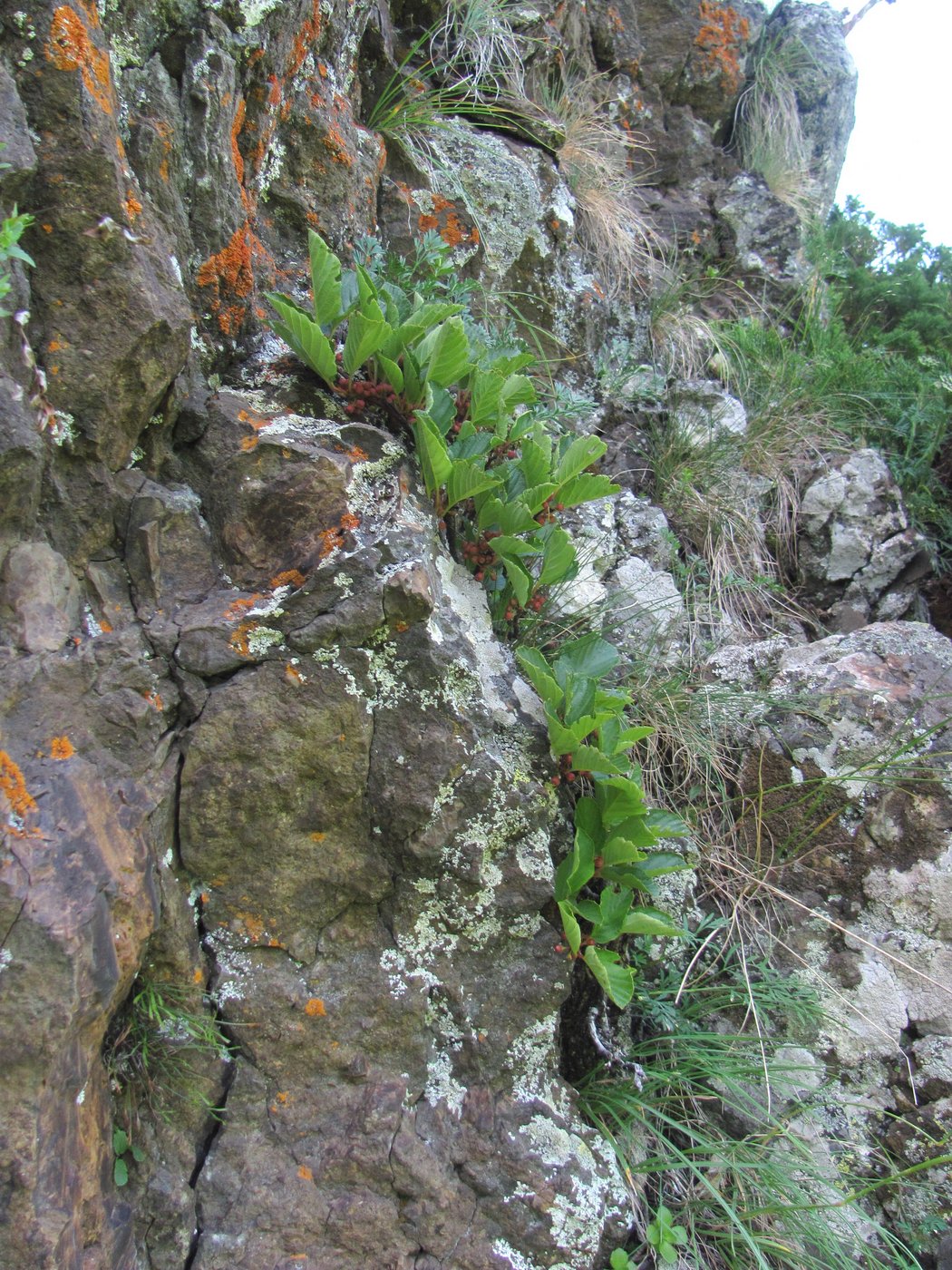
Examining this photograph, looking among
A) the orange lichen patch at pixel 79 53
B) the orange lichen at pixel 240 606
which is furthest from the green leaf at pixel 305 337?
the orange lichen at pixel 240 606

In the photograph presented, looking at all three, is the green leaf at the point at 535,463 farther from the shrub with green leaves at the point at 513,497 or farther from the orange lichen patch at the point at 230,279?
the orange lichen patch at the point at 230,279

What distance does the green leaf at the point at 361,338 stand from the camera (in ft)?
7.24

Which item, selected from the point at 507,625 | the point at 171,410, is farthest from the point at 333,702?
the point at 171,410

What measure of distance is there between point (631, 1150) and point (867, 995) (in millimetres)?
875

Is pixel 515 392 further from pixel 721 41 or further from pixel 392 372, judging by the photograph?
pixel 721 41

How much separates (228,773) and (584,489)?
4.09ft

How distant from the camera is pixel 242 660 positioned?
2.07 meters

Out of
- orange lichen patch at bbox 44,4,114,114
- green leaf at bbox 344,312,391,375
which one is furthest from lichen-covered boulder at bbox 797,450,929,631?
orange lichen patch at bbox 44,4,114,114

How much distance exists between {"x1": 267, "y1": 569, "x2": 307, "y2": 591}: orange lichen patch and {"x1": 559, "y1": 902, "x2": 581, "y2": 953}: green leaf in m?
1.04

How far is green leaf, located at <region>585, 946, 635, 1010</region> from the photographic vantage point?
2113 mm

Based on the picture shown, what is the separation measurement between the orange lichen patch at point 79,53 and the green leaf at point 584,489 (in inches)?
56.7

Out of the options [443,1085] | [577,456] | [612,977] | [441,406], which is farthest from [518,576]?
[443,1085]

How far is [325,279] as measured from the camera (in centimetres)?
228

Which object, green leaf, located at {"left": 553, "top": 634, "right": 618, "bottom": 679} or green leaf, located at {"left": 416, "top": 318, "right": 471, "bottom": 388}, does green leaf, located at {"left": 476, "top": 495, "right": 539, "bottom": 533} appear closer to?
green leaf, located at {"left": 416, "top": 318, "right": 471, "bottom": 388}
